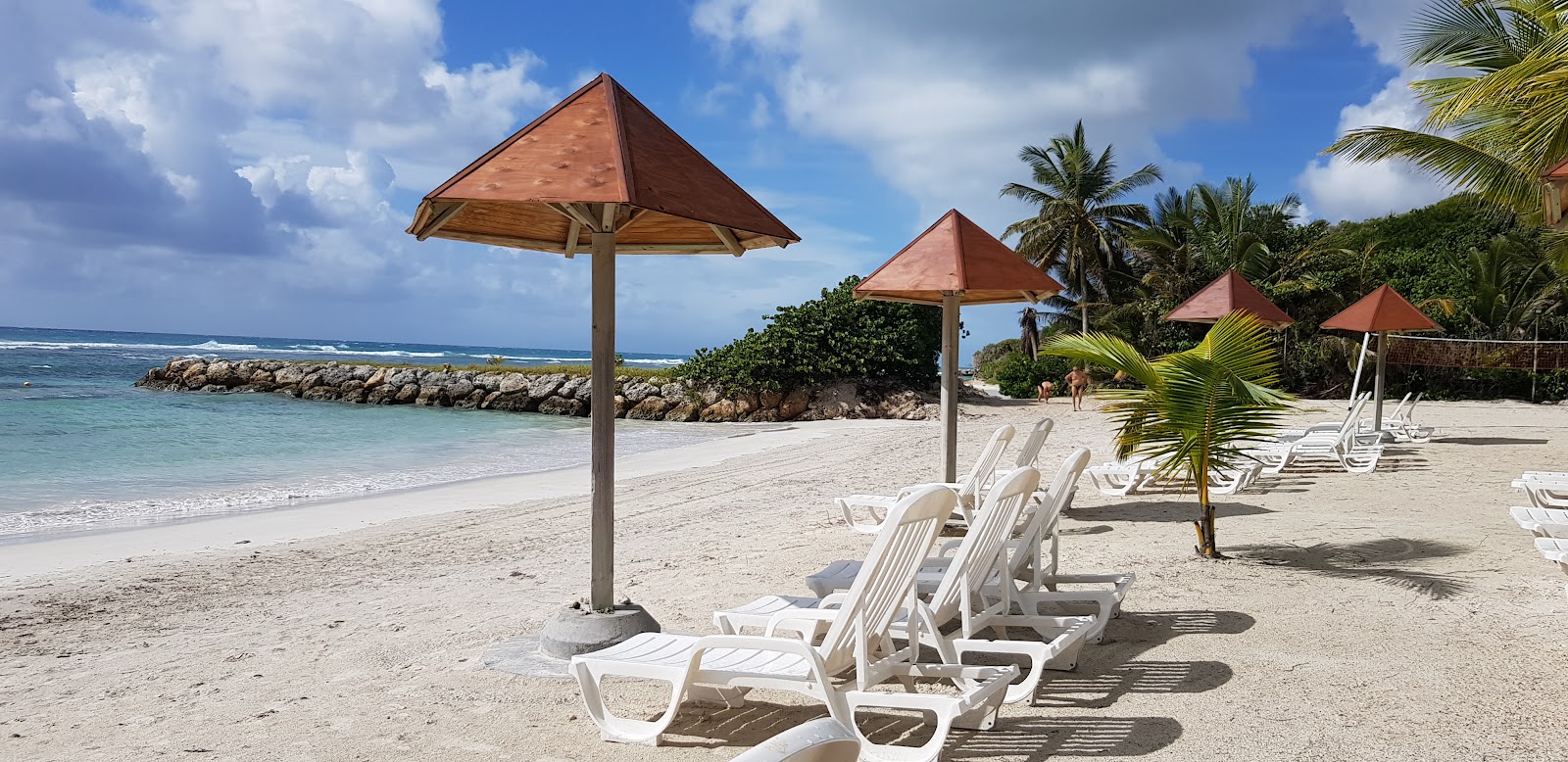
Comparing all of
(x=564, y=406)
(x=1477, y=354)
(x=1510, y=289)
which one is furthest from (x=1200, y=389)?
(x=1510, y=289)

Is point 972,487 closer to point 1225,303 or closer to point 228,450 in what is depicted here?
point 1225,303

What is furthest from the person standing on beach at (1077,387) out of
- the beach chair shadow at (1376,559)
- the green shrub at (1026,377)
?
the beach chair shadow at (1376,559)

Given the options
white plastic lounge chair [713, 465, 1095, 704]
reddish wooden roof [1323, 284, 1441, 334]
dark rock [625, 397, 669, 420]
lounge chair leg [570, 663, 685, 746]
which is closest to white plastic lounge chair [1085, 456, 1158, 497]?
white plastic lounge chair [713, 465, 1095, 704]

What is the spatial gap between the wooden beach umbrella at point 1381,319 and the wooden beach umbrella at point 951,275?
9.07 m

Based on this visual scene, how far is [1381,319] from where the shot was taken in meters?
14.6

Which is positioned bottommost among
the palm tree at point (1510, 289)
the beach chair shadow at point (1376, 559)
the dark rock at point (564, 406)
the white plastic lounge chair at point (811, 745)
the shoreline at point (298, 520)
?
the shoreline at point (298, 520)

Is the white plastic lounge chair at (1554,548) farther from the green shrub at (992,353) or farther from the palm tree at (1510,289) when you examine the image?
the green shrub at (992,353)

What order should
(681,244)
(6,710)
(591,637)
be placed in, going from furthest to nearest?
(681,244) → (591,637) → (6,710)

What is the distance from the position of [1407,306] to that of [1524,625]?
456 inches

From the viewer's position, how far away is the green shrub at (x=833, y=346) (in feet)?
81.0

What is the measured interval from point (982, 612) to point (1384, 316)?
13136mm

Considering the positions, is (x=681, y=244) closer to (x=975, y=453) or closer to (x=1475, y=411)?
(x=975, y=453)

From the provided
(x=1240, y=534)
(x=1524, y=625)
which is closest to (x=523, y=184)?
(x=1524, y=625)

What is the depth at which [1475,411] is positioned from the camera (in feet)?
73.5
